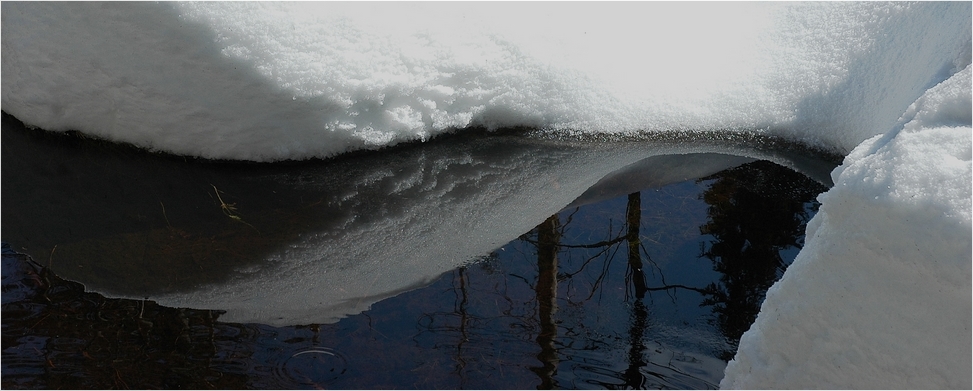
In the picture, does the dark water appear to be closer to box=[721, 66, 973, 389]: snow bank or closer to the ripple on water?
the ripple on water

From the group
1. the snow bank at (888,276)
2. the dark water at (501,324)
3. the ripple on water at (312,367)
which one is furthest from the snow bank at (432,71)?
the snow bank at (888,276)

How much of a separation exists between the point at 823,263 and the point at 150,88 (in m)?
2.99

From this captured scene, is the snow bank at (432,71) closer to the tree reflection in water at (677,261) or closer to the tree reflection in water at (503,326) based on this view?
the tree reflection in water at (677,261)

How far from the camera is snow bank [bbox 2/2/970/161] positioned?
349 cm

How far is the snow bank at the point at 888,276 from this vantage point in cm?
169

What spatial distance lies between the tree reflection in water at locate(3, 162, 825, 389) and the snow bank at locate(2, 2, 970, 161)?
78cm

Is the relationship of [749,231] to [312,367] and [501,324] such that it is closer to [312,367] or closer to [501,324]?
[501,324]

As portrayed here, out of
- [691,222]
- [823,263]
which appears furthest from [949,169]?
[691,222]

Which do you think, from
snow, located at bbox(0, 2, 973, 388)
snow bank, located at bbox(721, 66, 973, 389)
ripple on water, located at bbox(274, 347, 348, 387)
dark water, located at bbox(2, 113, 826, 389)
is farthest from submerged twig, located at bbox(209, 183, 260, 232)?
snow bank, located at bbox(721, 66, 973, 389)

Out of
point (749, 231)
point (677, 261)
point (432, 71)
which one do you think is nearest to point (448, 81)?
point (432, 71)

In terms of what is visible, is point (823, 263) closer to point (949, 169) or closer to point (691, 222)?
point (949, 169)

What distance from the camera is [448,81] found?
3.71m

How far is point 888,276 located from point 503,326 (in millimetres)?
1320

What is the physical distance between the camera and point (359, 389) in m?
2.46
